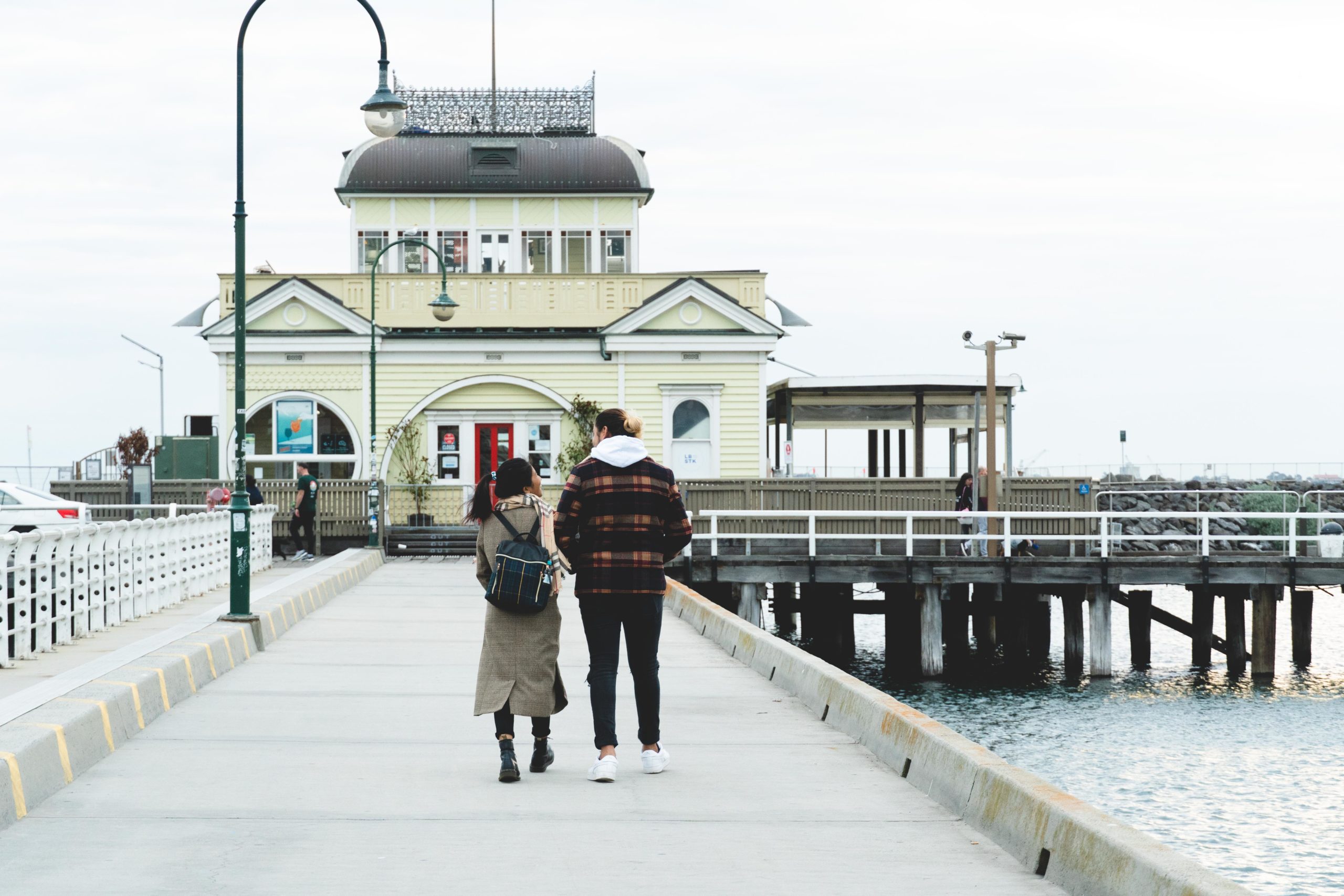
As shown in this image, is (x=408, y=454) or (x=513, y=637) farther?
(x=408, y=454)

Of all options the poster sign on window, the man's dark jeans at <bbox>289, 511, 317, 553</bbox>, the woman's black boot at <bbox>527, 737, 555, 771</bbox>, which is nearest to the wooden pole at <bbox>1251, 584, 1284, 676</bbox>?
the man's dark jeans at <bbox>289, 511, 317, 553</bbox>

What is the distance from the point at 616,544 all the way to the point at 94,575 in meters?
9.18

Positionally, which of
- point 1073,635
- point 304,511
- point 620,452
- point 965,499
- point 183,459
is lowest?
point 1073,635

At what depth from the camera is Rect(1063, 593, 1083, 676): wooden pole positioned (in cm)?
2983

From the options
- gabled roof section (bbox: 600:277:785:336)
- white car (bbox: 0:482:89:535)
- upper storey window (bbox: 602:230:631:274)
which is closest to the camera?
white car (bbox: 0:482:89:535)

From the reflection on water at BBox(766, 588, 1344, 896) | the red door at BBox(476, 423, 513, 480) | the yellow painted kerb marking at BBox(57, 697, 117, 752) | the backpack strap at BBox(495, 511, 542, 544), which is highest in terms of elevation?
the red door at BBox(476, 423, 513, 480)

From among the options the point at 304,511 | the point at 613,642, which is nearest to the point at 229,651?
the point at 613,642

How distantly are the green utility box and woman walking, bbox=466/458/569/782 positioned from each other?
29.4 metres

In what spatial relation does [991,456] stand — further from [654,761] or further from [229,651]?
[654,761]

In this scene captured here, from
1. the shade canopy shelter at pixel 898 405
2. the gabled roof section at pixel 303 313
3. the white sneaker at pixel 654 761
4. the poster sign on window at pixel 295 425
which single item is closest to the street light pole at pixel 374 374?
the gabled roof section at pixel 303 313

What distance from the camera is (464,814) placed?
24.7ft

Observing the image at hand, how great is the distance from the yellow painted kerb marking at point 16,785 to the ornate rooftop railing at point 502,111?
38.9 meters

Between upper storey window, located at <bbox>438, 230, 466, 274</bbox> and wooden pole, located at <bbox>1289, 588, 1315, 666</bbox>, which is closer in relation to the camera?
wooden pole, located at <bbox>1289, 588, 1315, 666</bbox>

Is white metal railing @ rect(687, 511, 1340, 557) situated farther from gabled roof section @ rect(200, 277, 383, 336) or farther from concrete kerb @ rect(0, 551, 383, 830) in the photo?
concrete kerb @ rect(0, 551, 383, 830)
